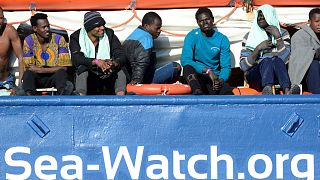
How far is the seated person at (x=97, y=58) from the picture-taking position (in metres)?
6.30

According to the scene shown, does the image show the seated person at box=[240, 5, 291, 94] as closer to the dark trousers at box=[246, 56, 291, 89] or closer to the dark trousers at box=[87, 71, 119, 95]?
the dark trousers at box=[246, 56, 291, 89]

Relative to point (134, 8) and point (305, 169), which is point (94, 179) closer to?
point (305, 169)

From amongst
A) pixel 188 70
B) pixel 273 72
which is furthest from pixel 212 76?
Result: pixel 273 72

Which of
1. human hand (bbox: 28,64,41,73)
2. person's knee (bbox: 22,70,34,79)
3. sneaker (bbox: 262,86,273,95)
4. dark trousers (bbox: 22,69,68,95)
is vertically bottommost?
sneaker (bbox: 262,86,273,95)

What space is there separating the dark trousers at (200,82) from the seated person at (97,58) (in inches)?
20.5

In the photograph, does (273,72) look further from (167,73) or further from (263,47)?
(167,73)

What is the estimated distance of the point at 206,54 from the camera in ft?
22.1

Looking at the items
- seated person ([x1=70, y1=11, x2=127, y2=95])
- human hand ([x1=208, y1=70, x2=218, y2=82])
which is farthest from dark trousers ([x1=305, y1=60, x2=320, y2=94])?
seated person ([x1=70, y1=11, x2=127, y2=95])

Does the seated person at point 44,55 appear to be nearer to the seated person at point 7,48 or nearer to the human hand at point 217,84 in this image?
the seated person at point 7,48

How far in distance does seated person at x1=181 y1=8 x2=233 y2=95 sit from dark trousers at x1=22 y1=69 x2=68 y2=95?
1.01 meters

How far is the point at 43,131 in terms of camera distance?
4.77m

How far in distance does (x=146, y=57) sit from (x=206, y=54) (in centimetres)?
55

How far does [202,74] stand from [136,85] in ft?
1.97

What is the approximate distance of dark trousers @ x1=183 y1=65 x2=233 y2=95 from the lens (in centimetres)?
628
